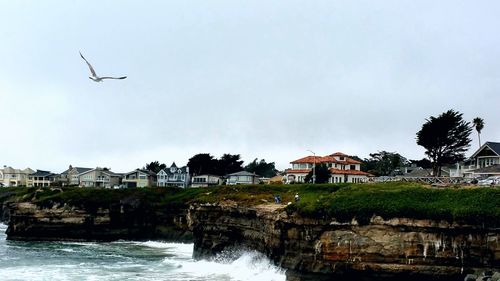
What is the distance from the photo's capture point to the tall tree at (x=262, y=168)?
170 metres

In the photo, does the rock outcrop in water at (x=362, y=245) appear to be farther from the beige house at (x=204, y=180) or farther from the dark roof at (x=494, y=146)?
the beige house at (x=204, y=180)

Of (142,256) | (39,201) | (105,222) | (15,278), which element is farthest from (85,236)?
(15,278)

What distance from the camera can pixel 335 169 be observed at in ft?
284

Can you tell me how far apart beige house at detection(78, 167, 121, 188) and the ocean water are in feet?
249

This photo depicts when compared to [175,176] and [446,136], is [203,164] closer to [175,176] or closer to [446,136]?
[175,176]

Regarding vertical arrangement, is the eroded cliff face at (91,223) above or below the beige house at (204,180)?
below

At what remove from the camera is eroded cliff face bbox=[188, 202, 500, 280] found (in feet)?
95.9

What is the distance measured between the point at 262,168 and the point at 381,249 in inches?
5649

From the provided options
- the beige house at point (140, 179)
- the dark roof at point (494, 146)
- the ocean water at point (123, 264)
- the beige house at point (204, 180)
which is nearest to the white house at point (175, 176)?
the beige house at point (204, 180)

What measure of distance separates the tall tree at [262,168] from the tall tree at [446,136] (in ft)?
340

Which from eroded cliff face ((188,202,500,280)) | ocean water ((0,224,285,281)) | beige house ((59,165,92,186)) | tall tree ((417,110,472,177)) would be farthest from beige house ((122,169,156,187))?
eroded cliff face ((188,202,500,280))

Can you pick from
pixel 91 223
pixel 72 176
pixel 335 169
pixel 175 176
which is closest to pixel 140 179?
pixel 175 176

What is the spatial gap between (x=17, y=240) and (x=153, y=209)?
1776 cm

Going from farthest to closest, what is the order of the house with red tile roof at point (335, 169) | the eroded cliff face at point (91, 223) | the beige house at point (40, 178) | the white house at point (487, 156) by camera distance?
the beige house at point (40, 178), the house with red tile roof at point (335, 169), the eroded cliff face at point (91, 223), the white house at point (487, 156)
